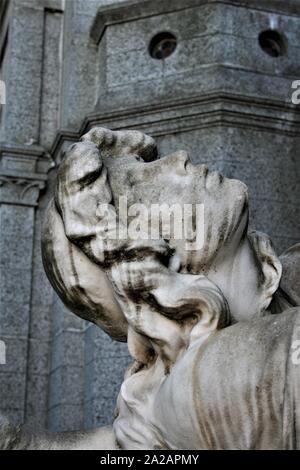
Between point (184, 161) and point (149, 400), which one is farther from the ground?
point (184, 161)

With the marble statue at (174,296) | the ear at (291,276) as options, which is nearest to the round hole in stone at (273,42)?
the ear at (291,276)

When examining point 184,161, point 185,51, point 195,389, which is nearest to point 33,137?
point 185,51

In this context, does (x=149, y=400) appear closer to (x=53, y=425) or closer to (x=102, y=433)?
(x=102, y=433)

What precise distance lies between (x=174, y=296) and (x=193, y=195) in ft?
1.07

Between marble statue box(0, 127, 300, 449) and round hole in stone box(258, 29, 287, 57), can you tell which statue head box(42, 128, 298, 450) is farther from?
round hole in stone box(258, 29, 287, 57)

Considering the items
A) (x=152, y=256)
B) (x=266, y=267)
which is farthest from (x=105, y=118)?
(x=152, y=256)

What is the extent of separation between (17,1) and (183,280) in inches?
219

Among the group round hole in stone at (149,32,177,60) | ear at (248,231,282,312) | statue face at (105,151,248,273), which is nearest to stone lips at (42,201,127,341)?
statue face at (105,151,248,273)

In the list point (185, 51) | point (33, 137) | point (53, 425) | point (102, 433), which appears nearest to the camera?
point (102, 433)

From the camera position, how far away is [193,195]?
8.16ft

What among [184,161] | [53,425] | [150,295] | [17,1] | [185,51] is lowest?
[53,425]

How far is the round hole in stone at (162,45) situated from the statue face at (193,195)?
347 centimetres

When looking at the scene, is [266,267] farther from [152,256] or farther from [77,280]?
[77,280]

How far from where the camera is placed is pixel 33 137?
7.04 metres
